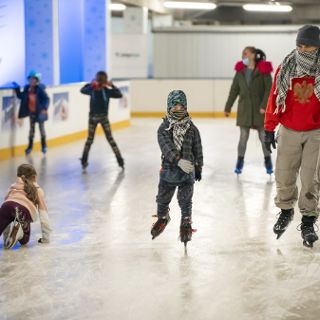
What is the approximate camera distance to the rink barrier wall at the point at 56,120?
434 inches

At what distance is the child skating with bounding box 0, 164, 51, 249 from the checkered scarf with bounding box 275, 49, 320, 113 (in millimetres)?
1799

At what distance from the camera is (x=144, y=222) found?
21.0 ft

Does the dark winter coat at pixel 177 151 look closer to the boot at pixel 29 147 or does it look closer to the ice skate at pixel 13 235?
the ice skate at pixel 13 235

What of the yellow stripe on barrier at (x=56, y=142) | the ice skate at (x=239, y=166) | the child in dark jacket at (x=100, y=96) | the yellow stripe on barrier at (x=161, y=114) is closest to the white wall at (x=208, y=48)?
the yellow stripe on barrier at (x=161, y=114)

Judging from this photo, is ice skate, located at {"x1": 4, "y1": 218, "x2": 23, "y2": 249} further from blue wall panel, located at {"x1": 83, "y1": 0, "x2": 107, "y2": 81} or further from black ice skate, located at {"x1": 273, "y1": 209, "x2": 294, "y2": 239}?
blue wall panel, located at {"x1": 83, "y1": 0, "x2": 107, "y2": 81}

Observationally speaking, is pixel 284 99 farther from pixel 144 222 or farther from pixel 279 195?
pixel 144 222

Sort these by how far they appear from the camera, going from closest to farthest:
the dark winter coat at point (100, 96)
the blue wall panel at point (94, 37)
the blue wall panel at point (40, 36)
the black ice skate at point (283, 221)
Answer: the black ice skate at point (283, 221)
the dark winter coat at point (100, 96)
the blue wall panel at point (40, 36)
the blue wall panel at point (94, 37)

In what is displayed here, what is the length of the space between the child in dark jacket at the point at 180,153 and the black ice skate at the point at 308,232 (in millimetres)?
821

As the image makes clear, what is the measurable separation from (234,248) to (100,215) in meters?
1.65

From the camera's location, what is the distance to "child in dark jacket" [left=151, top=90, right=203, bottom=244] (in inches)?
201

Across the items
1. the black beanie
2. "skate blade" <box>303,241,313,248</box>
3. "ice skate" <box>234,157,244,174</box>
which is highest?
the black beanie

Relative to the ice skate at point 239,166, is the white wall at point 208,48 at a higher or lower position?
higher

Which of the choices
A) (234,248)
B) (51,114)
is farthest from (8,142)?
(234,248)

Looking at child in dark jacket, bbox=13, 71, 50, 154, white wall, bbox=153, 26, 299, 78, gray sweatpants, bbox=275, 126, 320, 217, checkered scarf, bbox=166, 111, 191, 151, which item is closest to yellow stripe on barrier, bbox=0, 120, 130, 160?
child in dark jacket, bbox=13, 71, 50, 154
